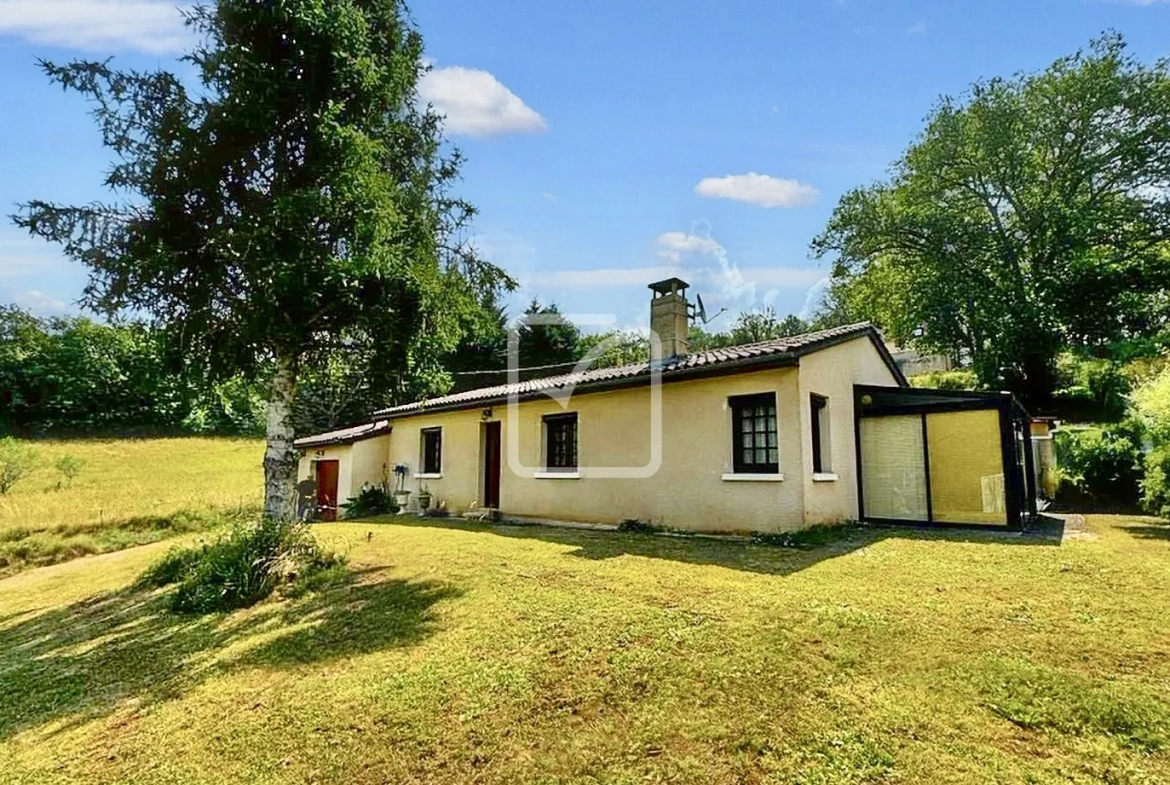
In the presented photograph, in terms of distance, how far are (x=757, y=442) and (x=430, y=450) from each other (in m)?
10.5

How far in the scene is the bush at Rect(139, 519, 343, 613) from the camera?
7.48m

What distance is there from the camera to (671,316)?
1352 cm

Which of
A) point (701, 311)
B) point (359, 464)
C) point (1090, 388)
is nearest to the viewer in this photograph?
point (701, 311)

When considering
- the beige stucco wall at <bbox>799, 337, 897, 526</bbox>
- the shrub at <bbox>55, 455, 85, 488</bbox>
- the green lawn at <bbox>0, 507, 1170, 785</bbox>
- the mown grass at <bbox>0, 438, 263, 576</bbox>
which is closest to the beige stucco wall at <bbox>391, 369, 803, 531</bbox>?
the beige stucco wall at <bbox>799, 337, 897, 526</bbox>

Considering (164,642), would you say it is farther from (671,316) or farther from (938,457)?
(938,457)

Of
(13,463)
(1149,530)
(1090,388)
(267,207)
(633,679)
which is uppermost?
(267,207)

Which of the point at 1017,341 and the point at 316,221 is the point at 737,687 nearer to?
the point at 316,221

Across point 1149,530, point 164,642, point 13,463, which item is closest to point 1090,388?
point 1149,530

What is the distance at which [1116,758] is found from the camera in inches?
125

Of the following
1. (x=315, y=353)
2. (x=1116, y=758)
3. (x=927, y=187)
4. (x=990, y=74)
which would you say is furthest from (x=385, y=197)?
(x=990, y=74)

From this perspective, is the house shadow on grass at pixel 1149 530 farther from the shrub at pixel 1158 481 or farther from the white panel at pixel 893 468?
the white panel at pixel 893 468

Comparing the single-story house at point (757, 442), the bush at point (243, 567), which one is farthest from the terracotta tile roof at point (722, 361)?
the bush at point (243, 567)

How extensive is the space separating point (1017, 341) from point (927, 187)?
26.4 feet

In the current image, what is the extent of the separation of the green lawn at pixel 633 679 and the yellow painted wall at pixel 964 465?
2.81 m
